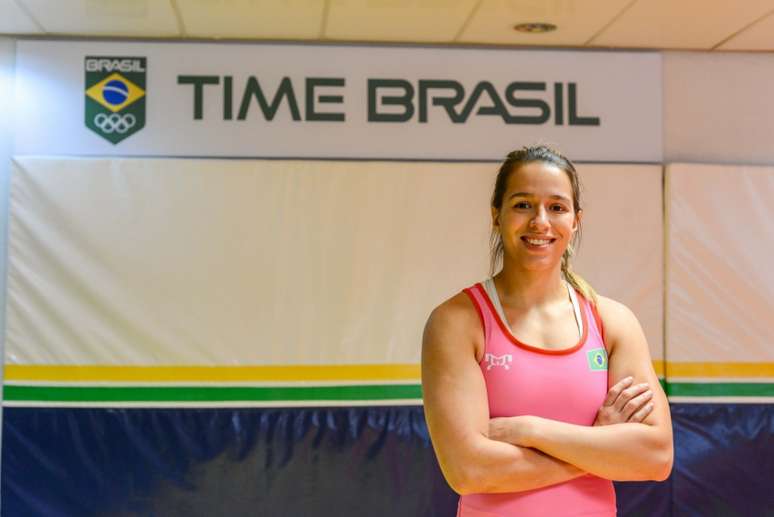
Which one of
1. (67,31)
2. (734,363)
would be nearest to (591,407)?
(734,363)

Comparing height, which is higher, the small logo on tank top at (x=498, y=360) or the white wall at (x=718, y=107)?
the white wall at (x=718, y=107)

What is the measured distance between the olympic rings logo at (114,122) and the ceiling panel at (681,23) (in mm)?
2329

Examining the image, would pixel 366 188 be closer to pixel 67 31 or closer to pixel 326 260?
pixel 326 260

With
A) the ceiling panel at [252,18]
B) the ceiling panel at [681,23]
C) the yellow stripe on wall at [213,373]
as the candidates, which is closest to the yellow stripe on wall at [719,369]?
the yellow stripe on wall at [213,373]

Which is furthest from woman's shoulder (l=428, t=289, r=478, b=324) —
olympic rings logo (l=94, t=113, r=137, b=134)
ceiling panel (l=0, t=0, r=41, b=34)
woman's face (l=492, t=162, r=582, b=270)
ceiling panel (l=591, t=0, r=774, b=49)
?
olympic rings logo (l=94, t=113, r=137, b=134)

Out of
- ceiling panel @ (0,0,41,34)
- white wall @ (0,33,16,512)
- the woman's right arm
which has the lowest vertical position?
the woman's right arm

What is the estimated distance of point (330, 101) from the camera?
4832mm

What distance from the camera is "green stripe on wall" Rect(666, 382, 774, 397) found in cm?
488

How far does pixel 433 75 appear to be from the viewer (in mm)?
4883

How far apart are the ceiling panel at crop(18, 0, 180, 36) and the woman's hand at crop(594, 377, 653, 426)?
294cm

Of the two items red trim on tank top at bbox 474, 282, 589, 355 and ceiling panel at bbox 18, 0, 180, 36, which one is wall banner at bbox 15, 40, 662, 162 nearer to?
ceiling panel at bbox 18, 0, 180, 36

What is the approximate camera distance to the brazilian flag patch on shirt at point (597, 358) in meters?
2.02

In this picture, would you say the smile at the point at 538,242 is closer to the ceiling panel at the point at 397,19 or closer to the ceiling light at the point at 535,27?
the ceiling panel at the point at 397,19

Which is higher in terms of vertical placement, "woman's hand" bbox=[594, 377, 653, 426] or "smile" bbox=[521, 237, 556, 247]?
"smile" bbox=[521, 237, 556, 247]
